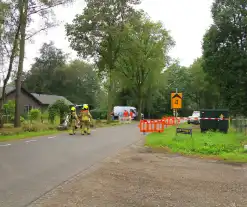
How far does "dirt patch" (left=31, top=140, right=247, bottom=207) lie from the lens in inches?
233

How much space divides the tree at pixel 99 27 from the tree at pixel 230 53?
892 cm

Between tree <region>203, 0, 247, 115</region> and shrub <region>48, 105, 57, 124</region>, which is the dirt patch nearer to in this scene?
shrub <region>48, 105, 57, 124</region>

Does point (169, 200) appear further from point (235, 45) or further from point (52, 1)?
point (235, 45)

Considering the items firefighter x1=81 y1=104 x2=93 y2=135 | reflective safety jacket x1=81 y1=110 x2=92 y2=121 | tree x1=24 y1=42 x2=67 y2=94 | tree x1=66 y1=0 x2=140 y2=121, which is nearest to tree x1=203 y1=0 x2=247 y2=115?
tree x1=66 y1=0 x2=140 y2=121

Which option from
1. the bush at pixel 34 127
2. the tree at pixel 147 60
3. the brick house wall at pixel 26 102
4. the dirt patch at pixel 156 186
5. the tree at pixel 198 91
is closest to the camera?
the dirt patch at pixel 156 186

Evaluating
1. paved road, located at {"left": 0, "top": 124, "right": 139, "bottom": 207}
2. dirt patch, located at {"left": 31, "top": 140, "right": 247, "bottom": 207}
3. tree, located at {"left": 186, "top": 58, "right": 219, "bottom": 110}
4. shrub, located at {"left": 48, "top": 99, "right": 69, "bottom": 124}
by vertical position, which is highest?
tree, located at {"left": 186, "top": 58, "right": 219, "bottom": 110}

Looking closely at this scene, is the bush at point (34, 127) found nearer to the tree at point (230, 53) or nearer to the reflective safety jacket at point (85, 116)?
the reflective safety jacket at point (85, 116)

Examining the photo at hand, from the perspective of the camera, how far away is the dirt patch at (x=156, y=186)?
19.4 ft

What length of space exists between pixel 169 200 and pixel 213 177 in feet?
8.14

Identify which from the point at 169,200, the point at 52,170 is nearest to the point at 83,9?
the point at 52,170

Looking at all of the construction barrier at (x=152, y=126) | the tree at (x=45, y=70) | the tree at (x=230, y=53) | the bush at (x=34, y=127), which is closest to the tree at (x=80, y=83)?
the tree at (x=45, y=70)

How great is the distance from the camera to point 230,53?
106 feet

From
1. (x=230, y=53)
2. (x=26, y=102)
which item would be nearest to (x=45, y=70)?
(x=26, y=102)

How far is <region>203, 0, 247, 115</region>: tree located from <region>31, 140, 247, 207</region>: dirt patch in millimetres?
23842
